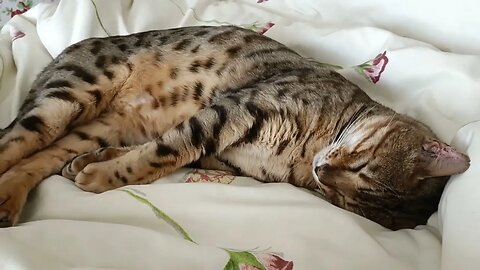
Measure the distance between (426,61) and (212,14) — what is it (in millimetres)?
672

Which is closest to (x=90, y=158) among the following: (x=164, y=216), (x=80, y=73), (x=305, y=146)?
(x=80, y=73)

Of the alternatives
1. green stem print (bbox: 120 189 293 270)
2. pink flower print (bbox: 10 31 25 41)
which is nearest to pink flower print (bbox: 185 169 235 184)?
green stem print (bbox: 120 189 293 270)

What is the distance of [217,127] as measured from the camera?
145cm

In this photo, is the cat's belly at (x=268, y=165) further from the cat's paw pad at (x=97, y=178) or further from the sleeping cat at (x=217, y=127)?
the cat's paw pad at (x=97, y=178)

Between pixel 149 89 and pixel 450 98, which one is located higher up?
pixel 450 98

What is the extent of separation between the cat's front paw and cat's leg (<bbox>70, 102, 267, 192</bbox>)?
14cm

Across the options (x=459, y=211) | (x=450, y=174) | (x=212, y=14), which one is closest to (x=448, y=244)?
(x=459, y=211)

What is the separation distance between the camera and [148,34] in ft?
5.62

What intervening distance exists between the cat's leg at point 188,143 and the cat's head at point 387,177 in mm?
184

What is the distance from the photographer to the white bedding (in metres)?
1.04

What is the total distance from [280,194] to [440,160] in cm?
31

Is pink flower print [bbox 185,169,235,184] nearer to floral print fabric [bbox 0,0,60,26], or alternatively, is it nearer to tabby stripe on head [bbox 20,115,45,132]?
tabby stripe on head [bbox 20,115,45,132]

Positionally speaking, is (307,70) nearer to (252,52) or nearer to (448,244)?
(252,52)

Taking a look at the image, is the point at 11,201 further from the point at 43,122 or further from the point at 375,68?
the point at 375,68
